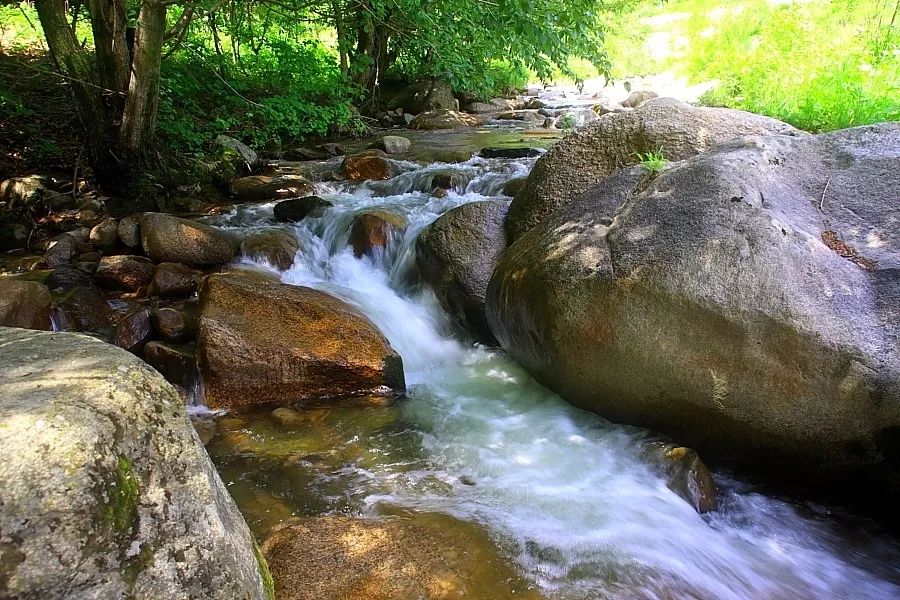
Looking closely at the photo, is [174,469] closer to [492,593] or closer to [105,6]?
[492,593]

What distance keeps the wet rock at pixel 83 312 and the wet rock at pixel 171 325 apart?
1.39 feet

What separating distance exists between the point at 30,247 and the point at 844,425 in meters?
8.34

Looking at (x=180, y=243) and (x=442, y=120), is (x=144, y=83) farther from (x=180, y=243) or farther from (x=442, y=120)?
(x=442, y=120)

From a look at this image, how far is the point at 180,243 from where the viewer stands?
630cm

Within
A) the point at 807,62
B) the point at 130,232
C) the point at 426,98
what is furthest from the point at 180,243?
the point at 426,98

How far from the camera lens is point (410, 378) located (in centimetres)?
491

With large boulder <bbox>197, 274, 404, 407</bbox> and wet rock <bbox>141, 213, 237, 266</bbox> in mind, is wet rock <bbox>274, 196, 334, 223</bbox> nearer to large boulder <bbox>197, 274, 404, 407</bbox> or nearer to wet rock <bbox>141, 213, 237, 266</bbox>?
wet rock <bbox>141, 213, 237, 266</bbox>

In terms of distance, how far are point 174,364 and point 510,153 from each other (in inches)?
297

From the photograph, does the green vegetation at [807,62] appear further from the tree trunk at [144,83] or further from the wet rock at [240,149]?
the wet rock at [240,149]

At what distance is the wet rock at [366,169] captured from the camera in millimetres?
9633

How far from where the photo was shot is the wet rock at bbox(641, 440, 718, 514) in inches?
127

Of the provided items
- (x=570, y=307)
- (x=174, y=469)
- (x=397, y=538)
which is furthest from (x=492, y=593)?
(x=570, y=307)

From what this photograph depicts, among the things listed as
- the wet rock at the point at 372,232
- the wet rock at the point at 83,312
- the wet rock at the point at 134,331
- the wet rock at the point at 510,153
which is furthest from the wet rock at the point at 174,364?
the wet rock at the point at 510,153

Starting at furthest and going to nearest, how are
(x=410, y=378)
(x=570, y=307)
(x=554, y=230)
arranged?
(x=410, y=378) → (x=554, y=230) → (x=570, y=307)
